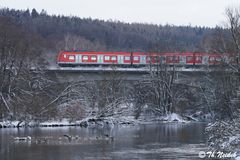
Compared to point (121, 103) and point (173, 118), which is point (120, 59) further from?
point (121, 103)

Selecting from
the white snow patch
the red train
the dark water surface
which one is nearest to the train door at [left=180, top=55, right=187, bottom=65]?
the red train

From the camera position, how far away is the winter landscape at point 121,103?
28.3 meters

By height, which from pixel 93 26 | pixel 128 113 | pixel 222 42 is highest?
pixel 93 26

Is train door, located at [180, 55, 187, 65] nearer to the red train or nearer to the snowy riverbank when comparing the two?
the red train

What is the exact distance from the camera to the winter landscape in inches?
1115

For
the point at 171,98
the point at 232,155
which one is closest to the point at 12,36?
the point at 171,98

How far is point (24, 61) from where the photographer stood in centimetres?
5900

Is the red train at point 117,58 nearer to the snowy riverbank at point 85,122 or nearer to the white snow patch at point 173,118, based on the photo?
the white snow patch at point 173,118

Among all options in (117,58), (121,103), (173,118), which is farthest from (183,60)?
(121,103)

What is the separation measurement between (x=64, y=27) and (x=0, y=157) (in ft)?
447

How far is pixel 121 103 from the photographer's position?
54.8 metres

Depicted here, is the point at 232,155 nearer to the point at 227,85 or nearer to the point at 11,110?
the point at 227,85

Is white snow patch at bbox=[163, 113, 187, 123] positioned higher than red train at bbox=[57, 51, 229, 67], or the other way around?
red train at bbox=[57, 51, 229, 67]

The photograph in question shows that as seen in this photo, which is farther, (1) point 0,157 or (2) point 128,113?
(2) point 128,113
